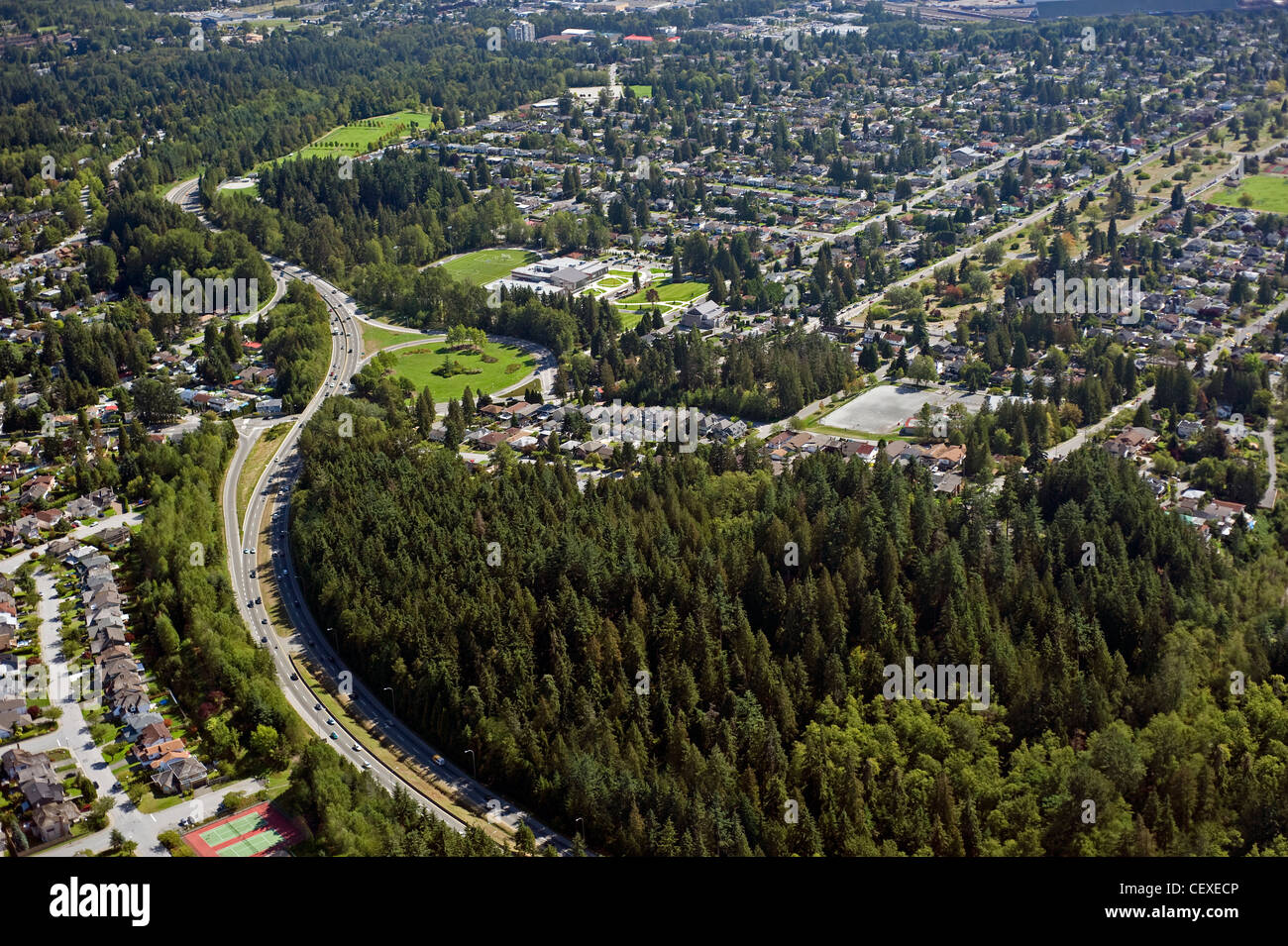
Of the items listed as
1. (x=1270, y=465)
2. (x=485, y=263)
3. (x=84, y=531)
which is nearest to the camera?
(x=84, y=531)

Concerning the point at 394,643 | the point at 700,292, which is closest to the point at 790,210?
the point at 700,292

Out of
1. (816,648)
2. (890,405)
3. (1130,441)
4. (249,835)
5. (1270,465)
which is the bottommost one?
(1270,465)

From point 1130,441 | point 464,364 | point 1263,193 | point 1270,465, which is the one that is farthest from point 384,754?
point 1263,193

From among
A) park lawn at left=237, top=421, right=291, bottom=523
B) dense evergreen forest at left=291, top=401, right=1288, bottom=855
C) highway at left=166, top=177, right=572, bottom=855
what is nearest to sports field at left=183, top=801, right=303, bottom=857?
highway at left=166, top=177, right=572, bottom=855

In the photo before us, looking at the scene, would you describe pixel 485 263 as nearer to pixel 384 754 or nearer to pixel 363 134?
pixel 363 134

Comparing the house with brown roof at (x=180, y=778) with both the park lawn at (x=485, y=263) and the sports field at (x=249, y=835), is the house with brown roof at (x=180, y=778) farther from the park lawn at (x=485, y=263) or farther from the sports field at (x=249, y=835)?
the park lawn at (x=485, y=263)

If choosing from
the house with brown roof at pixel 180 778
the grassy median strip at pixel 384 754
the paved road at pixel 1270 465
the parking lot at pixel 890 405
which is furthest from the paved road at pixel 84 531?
the paved road at pixel 1270 465

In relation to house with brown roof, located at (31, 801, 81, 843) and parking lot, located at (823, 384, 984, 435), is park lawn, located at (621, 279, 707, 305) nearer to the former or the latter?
parking lot, located at (823, 384, 984, 435)
